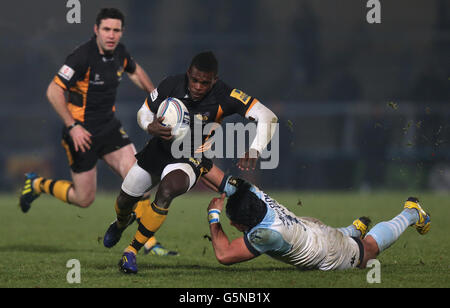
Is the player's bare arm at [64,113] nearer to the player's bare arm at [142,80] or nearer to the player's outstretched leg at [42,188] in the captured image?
the player's bare arm at [142,80]

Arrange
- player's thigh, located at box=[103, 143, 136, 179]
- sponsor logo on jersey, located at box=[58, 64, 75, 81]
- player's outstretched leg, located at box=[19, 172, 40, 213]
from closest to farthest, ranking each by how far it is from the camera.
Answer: sponsor logo on jersey, located at box=[58, 64, 75, 81] < player's thigh, located at box=[103, 143, 136, 179] < player's outstretched leg, located at box=[19, 172, 40, 213]

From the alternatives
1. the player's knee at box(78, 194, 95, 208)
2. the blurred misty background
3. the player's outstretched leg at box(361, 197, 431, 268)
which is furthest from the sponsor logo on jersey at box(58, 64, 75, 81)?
the blurred misty background

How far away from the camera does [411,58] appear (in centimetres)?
2462

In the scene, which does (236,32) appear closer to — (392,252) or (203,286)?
(392,252)

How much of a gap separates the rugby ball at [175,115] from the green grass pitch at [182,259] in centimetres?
132

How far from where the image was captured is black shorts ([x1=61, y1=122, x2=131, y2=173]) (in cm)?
859

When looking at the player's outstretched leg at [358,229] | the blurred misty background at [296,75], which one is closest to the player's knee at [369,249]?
the player's outstretched leg at [358,229]

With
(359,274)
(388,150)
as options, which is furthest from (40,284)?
(388,150)

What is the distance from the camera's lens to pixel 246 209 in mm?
5852

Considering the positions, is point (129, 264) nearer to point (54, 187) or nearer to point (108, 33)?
point (108, 33)

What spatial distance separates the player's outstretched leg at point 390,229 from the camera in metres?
6.41

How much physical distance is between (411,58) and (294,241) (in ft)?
65.8

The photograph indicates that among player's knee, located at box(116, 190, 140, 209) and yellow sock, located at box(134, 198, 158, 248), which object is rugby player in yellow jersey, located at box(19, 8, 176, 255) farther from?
player's knee, located at box(116, 190, 140, 209)

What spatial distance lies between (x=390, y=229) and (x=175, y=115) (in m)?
2.25
